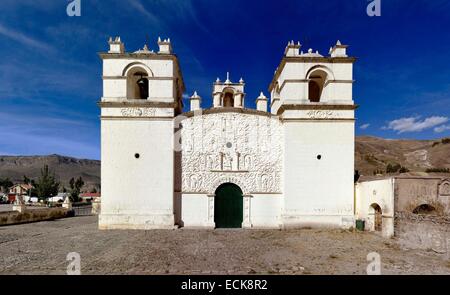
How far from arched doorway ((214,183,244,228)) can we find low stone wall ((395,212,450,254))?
301 inches

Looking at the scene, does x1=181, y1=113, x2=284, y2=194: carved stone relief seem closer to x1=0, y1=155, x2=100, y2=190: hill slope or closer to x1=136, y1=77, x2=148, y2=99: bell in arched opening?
x1=136, y1=77, x2=148, y2=99: bell in arched opening

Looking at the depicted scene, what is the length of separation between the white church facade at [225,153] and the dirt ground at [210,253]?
129 cm

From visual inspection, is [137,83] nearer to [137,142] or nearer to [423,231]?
[137,142]

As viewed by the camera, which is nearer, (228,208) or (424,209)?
(424,209)

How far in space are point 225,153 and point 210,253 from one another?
259 inches

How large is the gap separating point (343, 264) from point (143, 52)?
1412 centimetres

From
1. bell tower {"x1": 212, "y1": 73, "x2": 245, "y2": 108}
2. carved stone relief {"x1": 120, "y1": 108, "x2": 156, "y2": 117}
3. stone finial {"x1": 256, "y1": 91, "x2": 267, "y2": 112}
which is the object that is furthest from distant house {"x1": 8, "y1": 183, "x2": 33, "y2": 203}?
stone finial {"x1": 256, "y1": 91, "x2": 267, "y2": 112}

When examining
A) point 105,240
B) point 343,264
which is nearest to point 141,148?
point 105,240

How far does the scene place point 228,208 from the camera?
14125 mm

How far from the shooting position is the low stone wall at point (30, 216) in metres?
15.9

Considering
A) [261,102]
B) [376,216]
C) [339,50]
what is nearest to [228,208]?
[376,216]

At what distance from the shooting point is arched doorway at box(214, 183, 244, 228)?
1409 centimetres
